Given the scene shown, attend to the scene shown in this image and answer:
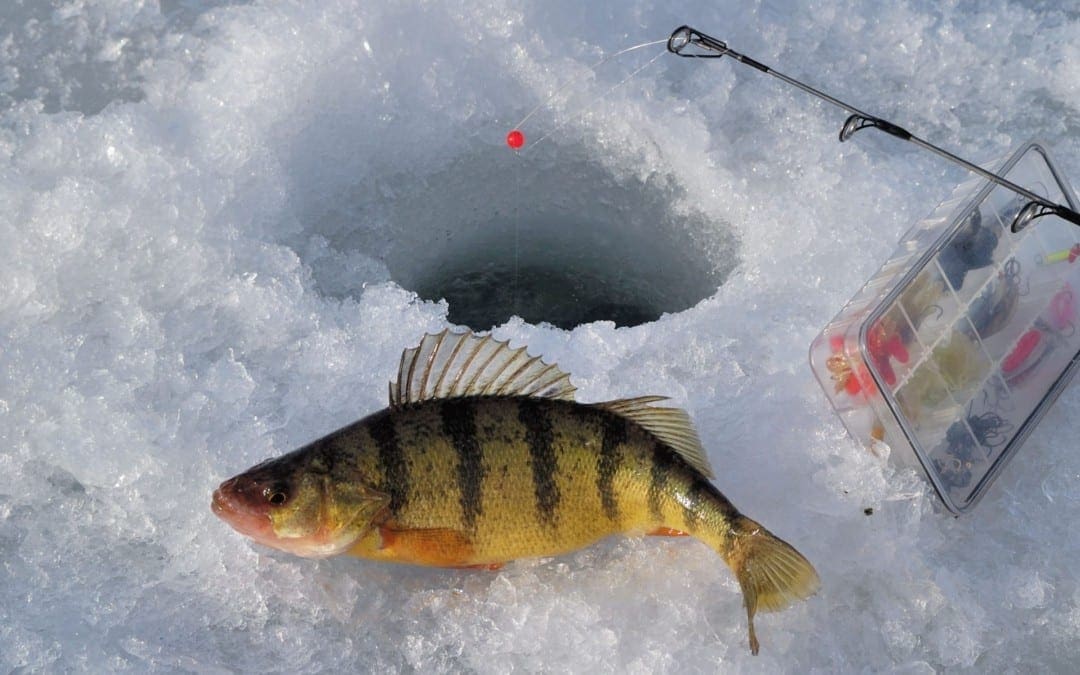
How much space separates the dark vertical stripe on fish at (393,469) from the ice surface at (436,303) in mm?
289

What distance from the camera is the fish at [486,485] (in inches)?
73.9

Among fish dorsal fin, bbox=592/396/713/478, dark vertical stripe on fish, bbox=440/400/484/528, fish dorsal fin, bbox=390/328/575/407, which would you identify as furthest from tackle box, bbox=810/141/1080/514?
dark vertical stripe on fish, bbox=440/400/484/528

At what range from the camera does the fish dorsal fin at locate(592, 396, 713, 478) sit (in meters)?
2.03

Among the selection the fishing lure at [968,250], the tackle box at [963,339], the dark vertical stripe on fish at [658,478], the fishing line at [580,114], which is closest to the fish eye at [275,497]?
the dark vertical stripe on fish at [658,478]

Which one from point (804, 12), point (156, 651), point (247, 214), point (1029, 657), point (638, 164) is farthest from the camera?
point (804, 12)

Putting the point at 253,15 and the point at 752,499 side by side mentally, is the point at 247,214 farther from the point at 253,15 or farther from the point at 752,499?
the point at 752,499

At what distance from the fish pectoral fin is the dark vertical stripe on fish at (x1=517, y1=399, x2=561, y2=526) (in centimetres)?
18

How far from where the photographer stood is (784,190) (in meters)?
3.05

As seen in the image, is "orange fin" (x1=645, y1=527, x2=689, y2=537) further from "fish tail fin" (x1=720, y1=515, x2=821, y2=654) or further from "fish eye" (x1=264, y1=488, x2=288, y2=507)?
"fish eye" (x1=264, y1=488, x2=288, y2=507)

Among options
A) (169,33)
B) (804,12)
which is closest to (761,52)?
(804,12)

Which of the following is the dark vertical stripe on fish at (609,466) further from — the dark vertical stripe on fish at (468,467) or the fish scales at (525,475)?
the dark vertical stripe on fish at (468,467)

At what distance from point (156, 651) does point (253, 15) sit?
2347mm

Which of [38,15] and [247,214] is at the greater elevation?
[38,15]

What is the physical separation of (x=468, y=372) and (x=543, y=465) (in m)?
0.27
